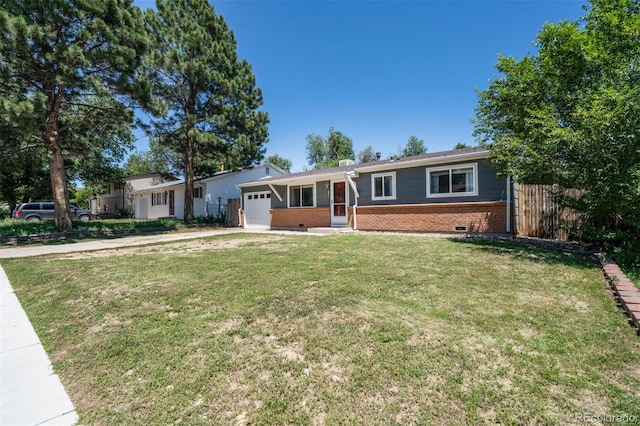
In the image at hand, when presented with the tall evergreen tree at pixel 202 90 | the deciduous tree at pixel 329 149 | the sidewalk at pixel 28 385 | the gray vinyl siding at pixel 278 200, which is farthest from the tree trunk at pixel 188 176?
the deciduous tree at pixel 329 149

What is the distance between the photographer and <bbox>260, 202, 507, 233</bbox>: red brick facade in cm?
996

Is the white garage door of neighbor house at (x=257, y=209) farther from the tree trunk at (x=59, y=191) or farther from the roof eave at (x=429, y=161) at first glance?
the tree trunk at (x=59, y=191)

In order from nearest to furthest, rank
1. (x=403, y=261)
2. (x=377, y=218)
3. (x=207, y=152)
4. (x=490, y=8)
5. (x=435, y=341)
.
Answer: (x=435, y=341) < (x=403, y=261) < (x=490, y=8) < (x=377, y=218) < (x=207, y=152)

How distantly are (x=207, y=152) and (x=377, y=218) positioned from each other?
1316 centimetres

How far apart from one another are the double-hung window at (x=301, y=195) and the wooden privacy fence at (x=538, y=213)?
363 inches

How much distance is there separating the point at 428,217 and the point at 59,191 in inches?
645

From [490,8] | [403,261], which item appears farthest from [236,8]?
[403,261]

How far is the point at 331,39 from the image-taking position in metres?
14.0

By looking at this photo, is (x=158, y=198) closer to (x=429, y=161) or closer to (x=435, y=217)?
(x=429, y=161)

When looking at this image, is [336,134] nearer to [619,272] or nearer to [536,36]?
[536,36]

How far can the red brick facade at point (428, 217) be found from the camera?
996cm

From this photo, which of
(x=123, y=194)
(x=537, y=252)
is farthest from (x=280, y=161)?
(x=537, y=252)

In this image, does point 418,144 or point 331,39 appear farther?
point 418,144

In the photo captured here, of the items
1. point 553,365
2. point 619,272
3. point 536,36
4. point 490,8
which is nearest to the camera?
point 553,365
